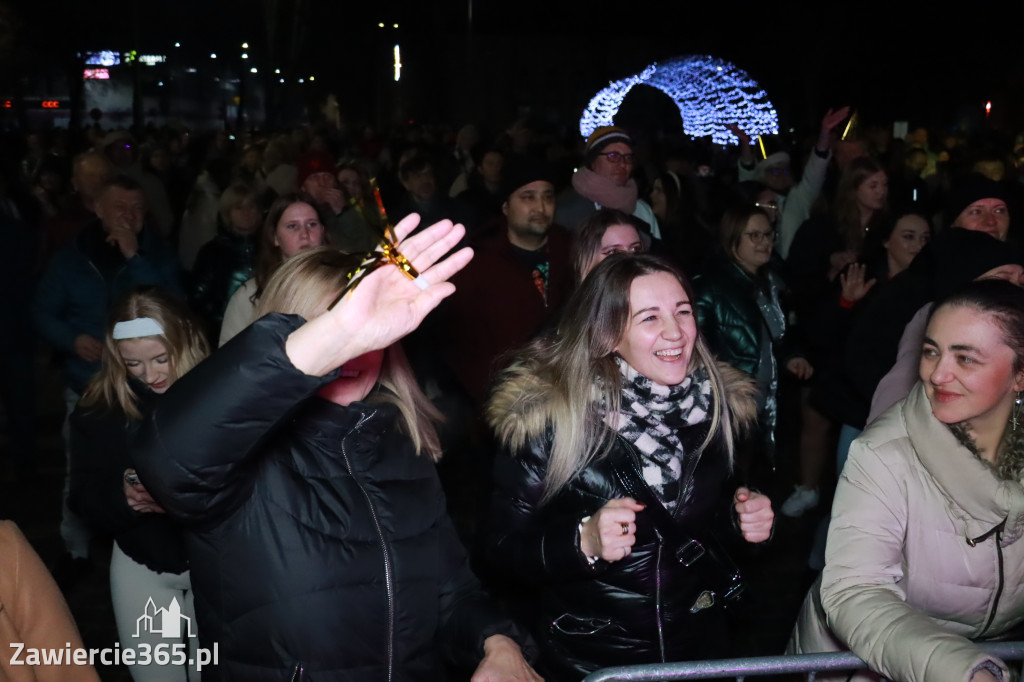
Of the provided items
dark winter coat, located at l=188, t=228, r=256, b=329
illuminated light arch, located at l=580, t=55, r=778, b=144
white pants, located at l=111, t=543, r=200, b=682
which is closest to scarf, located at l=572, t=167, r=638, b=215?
dark winter coat, located at l=188, t=228, r=256, b=329

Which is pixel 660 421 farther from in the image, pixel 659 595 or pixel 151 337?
pixel 151 337

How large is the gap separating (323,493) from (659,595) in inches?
43.7

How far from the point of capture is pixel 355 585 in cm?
254

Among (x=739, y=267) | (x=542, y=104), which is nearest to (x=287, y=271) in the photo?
(x=739, y=267)

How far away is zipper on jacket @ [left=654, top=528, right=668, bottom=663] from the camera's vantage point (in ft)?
10.0

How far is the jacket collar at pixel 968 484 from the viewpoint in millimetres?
2727

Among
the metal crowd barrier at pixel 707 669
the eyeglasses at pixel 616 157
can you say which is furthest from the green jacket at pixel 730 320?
the metal crowd barrier at pixel 707 669

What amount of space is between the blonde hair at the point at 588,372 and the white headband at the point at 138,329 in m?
1.42

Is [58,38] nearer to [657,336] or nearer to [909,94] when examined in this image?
[909,94]

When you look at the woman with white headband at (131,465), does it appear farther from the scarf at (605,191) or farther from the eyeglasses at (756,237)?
the scarf at (605,191)

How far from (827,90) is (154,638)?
30.7 metres

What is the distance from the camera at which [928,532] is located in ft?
9.05

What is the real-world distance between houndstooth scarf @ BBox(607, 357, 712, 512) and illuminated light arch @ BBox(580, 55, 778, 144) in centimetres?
1056

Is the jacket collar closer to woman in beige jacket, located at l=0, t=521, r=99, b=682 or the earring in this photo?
the earring
